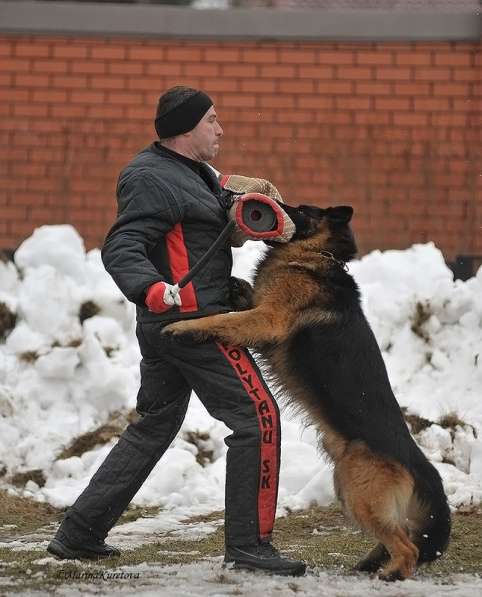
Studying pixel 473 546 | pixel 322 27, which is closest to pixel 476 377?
pixel 473 546

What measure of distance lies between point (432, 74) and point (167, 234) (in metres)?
5.54

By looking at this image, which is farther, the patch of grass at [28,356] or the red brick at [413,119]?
the red brick at [413,119]

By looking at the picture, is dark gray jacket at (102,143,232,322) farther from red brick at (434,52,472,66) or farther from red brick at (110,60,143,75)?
red brick at (434,52,472,66)

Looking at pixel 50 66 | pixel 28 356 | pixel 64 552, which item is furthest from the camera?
pixel 50 66

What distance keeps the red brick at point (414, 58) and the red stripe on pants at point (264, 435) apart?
5.61 meters

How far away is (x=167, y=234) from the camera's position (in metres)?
4.86

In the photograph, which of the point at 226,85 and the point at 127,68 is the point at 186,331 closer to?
the point at 226,85

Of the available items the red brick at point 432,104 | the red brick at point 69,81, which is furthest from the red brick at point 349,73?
the red brick at point 69,81

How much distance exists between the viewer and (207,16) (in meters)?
9.75

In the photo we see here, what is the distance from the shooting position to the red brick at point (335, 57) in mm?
9734

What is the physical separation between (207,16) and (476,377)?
4.05 m

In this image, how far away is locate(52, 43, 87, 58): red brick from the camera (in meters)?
9.82

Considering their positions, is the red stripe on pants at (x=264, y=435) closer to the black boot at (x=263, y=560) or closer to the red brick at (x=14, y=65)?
the black boot at (x=263, y=560)

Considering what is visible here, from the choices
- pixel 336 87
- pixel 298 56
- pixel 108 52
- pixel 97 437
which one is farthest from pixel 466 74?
pixel 97 437
